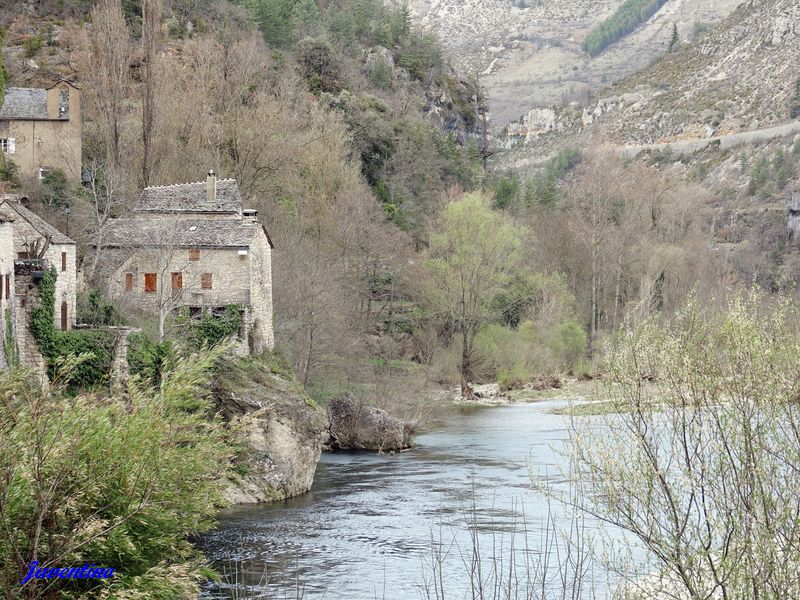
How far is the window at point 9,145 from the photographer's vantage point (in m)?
56.9

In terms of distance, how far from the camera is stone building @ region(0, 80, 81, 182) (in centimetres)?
5716

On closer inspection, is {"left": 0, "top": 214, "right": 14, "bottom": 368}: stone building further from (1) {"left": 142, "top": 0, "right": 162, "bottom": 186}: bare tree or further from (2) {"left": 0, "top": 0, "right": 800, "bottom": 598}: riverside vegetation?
(1) {"left": 142, "top": 0, "right": 162, "bottom": 186}: bare tree

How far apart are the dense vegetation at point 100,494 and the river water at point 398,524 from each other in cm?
237

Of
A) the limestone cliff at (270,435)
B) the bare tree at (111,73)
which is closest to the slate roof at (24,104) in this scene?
the bare tree at (111,73)

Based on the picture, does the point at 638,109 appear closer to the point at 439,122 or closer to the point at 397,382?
the point at 439,122

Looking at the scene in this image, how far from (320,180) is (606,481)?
2034 inches

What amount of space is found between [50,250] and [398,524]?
13741 mm

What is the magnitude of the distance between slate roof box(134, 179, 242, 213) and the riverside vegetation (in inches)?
74.1

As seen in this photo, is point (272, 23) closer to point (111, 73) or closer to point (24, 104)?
point (24, 104)

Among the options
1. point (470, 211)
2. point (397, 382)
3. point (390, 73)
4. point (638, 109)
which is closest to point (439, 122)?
point (390, 73)

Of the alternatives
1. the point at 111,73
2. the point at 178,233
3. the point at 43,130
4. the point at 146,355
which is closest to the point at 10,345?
the point at 146,355

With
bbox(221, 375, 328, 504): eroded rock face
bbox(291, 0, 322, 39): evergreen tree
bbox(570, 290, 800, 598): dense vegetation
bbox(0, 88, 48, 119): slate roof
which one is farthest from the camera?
bbox(291, 0, 322, 39): evergreen tree

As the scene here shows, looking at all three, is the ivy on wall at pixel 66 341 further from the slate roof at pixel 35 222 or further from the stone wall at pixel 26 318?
the slate roof at pixel 35 222

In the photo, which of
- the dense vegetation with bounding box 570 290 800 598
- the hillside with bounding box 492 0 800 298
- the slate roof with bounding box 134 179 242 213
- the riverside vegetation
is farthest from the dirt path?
the dense vegetation with bounding box 570 290 800 598
